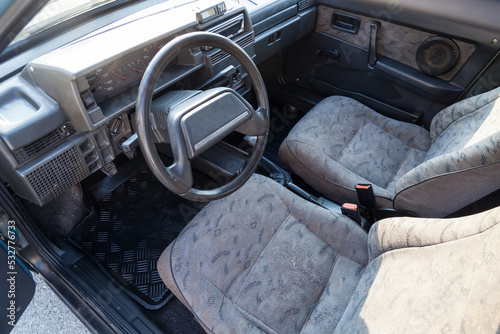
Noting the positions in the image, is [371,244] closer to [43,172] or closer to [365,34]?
[43,172]

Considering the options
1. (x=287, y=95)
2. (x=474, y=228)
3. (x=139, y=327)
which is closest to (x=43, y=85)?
(x=139, y=327)

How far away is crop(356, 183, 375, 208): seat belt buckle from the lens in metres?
1.50

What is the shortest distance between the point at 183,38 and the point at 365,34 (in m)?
1.42

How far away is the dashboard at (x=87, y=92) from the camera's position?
111 centimetres

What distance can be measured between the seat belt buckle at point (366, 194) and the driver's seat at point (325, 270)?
0.19 m

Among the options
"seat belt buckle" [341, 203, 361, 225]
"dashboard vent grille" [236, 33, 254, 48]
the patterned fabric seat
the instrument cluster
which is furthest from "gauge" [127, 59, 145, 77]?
"seat belt buckle" [341, 203, 361, 225]

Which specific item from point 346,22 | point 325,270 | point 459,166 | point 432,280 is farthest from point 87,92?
point 346,22

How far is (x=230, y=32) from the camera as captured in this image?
1593 mm

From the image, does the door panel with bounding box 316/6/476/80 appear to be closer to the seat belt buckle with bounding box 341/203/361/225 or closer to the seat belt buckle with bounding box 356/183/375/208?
the seat belt buckle with bounding box 356/183/375/208

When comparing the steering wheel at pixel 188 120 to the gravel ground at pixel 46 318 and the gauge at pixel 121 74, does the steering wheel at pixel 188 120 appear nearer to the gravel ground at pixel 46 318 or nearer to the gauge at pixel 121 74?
the gauge at pixel 121 74

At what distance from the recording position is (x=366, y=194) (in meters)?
1.51

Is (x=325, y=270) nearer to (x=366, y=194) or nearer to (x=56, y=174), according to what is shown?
(x=366, y=194)

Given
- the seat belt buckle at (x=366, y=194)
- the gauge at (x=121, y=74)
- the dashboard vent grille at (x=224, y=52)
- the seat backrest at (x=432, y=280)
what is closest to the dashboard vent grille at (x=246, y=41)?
the dashboard vent grille at (x=224, y=52)

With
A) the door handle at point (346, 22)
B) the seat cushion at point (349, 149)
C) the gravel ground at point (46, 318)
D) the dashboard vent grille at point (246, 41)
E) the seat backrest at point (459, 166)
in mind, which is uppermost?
the dashboard vent grille at point (246, 41)
